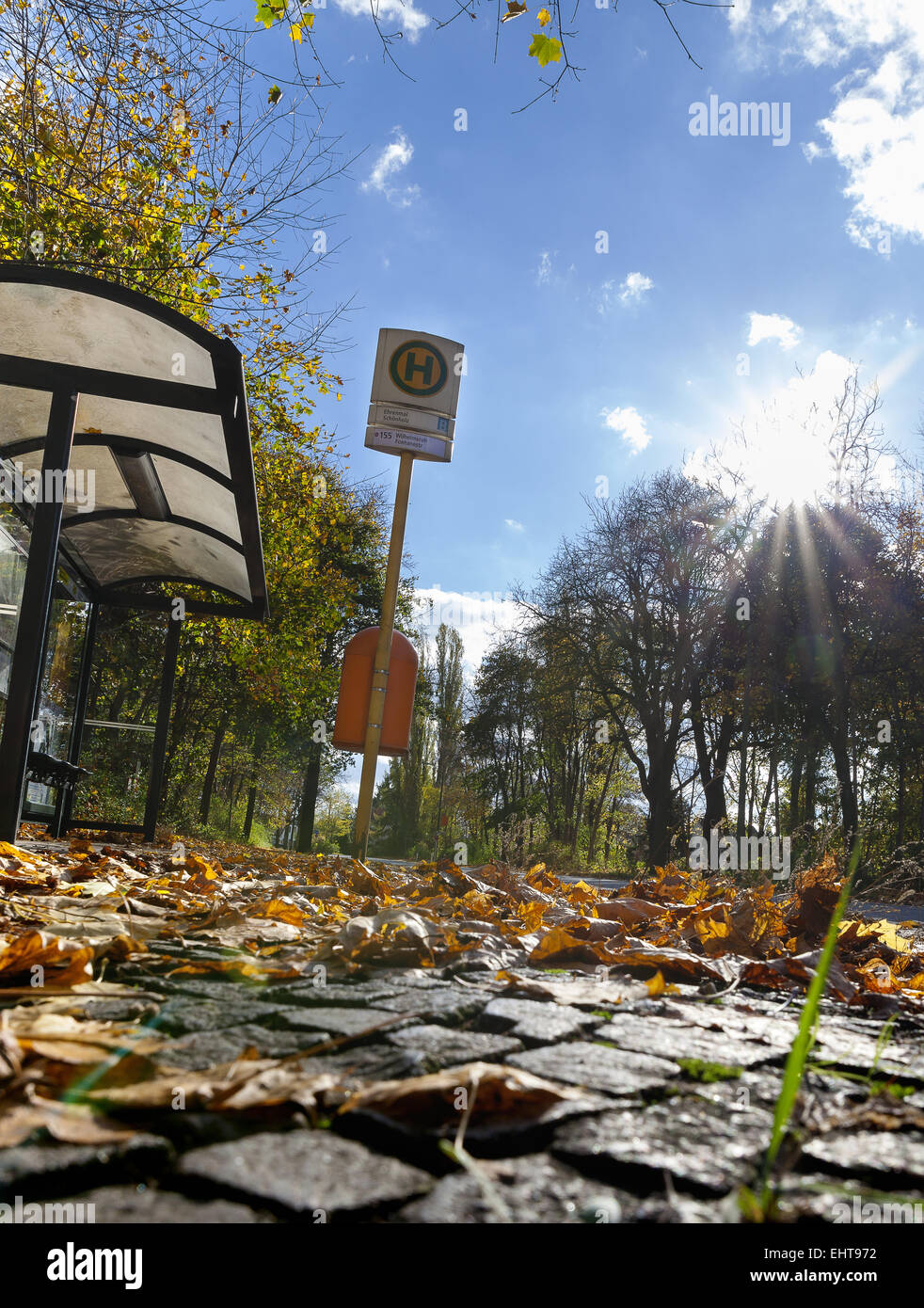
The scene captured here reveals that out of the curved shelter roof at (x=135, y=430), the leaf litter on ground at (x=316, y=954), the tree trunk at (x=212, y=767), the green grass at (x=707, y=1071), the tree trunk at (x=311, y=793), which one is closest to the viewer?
the leaf litter on ground at (x=316, y=954)

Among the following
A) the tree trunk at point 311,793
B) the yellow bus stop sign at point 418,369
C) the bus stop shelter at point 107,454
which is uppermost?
the yellow bus stop sign at point 418,369

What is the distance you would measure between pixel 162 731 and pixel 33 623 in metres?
3.97

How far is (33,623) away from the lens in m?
5.11

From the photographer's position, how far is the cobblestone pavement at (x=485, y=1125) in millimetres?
1122

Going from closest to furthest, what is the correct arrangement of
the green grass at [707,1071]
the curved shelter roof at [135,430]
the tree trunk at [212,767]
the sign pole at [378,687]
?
the green grass at [707,1071], the curved shelter roof at [135,430], the sign pole at [378,687], the tree trunk at [212,767]

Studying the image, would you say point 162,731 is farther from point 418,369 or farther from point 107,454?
point 418,369

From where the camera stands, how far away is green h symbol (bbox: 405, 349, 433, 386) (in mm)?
7176

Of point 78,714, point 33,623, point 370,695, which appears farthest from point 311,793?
point 33,623

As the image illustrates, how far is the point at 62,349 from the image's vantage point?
5.41m

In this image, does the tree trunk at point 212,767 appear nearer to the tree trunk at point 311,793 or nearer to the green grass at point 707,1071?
the tree trunk at point 311,793

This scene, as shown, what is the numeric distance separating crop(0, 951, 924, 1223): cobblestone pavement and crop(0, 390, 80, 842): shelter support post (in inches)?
127

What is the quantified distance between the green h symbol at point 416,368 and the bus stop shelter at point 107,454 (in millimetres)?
1810

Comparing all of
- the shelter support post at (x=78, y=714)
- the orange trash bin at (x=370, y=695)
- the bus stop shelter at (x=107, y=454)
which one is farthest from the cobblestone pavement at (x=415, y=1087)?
the shelter support post at (x=78, y=714)

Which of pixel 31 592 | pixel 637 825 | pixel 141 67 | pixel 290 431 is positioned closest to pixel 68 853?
pixel 31 592
